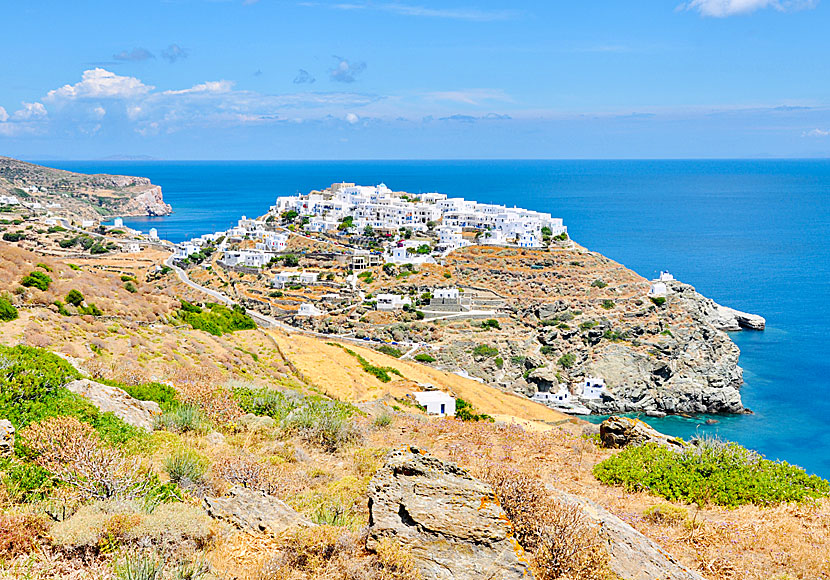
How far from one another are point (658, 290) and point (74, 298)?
4995 cm

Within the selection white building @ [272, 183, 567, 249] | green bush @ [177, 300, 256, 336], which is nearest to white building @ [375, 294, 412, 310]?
white building @ [272, 183, 567, 249]

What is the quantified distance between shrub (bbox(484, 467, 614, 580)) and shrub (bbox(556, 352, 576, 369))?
4221cm

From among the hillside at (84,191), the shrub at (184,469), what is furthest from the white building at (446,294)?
the hillside at (84,191)

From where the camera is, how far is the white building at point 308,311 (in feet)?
165

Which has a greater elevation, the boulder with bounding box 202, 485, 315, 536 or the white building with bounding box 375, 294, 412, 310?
the boulder with bounding box 202, 485, 315, 536

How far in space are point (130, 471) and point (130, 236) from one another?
92.8m

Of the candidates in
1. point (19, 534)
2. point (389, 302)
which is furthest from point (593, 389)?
point (19, 534)

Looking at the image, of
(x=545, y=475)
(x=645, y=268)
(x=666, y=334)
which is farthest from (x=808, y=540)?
(x=645, y=268)

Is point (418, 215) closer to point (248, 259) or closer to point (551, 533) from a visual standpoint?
point (248, 259)

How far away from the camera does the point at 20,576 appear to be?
13.6 ft

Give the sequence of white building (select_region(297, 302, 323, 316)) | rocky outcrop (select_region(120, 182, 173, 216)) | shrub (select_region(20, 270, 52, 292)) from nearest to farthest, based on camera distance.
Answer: shrub (select_region(20, 270, 52, 292)), white building (select_region(297, 302, 323, 316)), rocky outcrop (select_region(120, 182, 173, 216))

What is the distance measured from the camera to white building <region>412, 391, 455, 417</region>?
1780 cm

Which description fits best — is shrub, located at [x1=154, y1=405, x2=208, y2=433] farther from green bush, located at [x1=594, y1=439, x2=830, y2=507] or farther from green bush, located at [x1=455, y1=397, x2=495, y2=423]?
green bush, located at [x1=455, y1=397, x2=495, y2=423]

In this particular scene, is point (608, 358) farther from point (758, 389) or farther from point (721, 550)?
point (721, 550)
